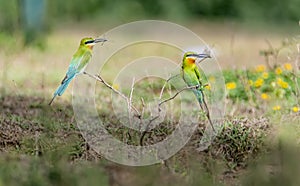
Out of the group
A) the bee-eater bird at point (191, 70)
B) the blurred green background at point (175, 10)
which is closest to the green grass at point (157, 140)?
the bee-eater bird at point (191, 70)

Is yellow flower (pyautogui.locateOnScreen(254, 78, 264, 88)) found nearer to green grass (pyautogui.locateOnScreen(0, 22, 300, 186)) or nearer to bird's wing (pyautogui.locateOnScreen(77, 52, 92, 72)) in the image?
green grass (pyautogui.locateOnScreen(0, 22, 300, 186))

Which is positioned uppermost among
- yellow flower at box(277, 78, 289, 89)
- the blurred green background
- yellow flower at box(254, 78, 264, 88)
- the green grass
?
the blurred green background

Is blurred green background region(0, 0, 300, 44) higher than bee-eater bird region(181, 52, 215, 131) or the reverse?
higher

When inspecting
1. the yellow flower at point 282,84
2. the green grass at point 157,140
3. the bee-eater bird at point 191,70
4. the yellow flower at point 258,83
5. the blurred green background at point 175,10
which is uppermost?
the blurred green background at point 175,10

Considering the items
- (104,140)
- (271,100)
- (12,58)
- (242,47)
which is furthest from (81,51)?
(242,47)

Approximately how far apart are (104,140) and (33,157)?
682mm

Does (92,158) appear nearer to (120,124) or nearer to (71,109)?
(120,124)

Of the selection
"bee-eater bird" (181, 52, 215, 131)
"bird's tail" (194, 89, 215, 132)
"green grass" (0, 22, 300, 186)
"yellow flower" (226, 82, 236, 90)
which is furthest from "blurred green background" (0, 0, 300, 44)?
"bee-eater bird" (181, 52, 215, 131)

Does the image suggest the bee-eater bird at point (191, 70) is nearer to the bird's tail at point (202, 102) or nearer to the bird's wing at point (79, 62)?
the bird's tail at point (202, 102)

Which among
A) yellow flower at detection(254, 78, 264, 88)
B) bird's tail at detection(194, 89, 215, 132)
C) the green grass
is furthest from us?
yellow flower at detection(254, 78, 264, 88)

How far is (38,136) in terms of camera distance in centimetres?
545

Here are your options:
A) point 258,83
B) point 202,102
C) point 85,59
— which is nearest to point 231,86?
point 258,83

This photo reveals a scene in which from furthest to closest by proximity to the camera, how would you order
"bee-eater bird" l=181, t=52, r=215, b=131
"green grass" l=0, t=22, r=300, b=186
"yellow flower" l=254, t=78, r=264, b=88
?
"yellow flower" l=254, t=78, r=264, b=88
"bee-eater bird" l=181, t=52, r=215, b=131
"green grass" l=0, t=22, r=300, b=186

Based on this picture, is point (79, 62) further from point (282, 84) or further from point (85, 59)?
point (282, 84)
